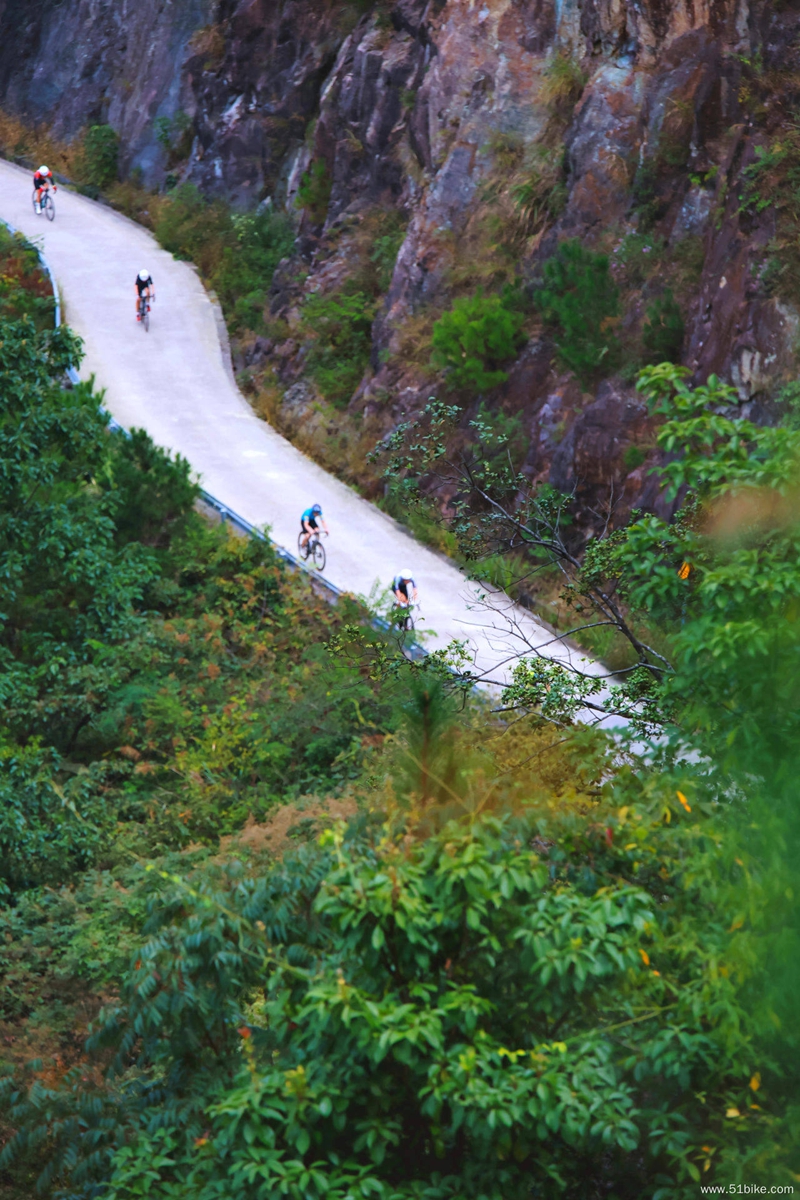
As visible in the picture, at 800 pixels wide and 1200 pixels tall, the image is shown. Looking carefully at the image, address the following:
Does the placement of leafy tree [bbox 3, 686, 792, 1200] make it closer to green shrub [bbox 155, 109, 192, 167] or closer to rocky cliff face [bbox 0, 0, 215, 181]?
green shrub [bbox 155, 109, 192, 167]

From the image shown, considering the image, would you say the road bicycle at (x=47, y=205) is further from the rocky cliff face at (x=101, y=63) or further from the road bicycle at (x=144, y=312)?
the road bicycle at (x=144, y=312)

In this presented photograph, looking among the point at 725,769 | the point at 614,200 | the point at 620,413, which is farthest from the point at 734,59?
the point at 725,769

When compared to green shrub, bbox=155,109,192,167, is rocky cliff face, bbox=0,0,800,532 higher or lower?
lower

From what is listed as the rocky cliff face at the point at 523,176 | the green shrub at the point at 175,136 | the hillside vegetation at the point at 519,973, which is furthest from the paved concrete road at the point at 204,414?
the hillside vegetation at the point at 519,973

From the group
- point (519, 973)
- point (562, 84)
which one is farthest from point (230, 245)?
point (519, 973)

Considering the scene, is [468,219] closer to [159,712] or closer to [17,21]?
[159,712]

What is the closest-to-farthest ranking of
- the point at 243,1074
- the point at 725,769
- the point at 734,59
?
the point at 243,1074 → the point at 725,769 → the point at 734,59

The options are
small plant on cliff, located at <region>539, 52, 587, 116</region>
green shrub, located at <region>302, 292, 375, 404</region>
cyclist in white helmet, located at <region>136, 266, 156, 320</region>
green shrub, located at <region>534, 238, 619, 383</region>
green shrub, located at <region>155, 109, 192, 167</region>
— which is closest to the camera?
green shrub, located at <region>534, 238, 619, 383</region>

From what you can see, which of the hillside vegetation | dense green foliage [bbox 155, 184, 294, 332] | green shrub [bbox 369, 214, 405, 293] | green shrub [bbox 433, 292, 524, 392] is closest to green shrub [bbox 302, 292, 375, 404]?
green shrub [bbox 369, 214, 405, 293]
